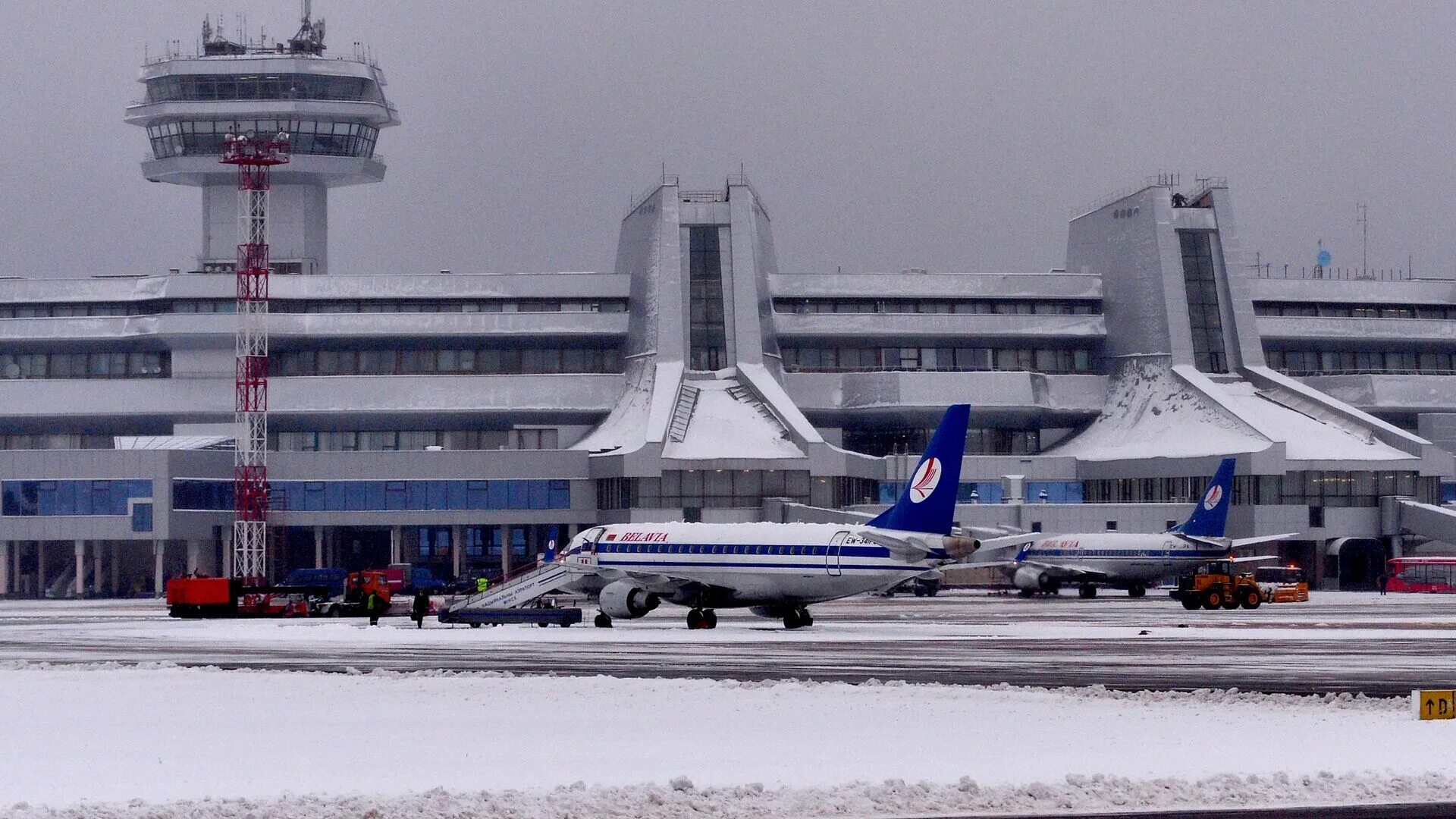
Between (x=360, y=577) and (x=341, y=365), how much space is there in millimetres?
51439

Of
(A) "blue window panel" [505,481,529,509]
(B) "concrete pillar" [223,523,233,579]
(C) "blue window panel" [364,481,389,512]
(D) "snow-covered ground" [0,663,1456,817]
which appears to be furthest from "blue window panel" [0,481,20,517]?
(D) "snow-covered ground" [0,663,1456,817]

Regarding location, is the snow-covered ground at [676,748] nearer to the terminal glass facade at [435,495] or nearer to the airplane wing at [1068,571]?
the airplane wing at [1068,571]

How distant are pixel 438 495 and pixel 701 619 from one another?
62.1 meters

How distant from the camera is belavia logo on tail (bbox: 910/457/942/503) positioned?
186ft

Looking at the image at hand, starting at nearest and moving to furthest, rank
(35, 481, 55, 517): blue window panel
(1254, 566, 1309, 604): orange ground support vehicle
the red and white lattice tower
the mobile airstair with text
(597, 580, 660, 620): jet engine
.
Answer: (597, 580, 660, 620): jet engine < the mobile airstair with text < (1254, 566, 1309, 604): orange ground support vehicle < the red and white lattice tower < (35, 481, 55, 517): blue window panel

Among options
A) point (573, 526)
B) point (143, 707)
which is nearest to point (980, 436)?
point (573, 526)

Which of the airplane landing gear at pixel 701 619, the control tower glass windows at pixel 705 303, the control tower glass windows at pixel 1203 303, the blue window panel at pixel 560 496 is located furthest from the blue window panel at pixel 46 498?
the control tower glass windows at pixel 1203 303

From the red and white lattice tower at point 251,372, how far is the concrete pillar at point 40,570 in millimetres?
12180

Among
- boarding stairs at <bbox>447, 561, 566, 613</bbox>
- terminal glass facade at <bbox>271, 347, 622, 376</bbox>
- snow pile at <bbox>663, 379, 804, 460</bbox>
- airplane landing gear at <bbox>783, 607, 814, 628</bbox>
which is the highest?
terminal glass facade at <bbox>271, 347, 622, 376</bbox>

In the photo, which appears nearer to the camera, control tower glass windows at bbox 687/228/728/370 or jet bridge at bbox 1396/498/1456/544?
jet bridge at bbox 1396/498/1456/544

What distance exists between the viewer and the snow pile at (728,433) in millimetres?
112875

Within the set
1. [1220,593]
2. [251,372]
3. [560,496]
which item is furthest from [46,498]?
[1220,593]

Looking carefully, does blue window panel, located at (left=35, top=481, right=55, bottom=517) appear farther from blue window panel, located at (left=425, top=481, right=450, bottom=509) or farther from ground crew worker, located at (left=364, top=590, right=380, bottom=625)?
ground crew worker, located at (left=364, top=590, right=380, bottom=625)

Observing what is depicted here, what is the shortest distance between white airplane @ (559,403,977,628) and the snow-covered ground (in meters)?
22.4
